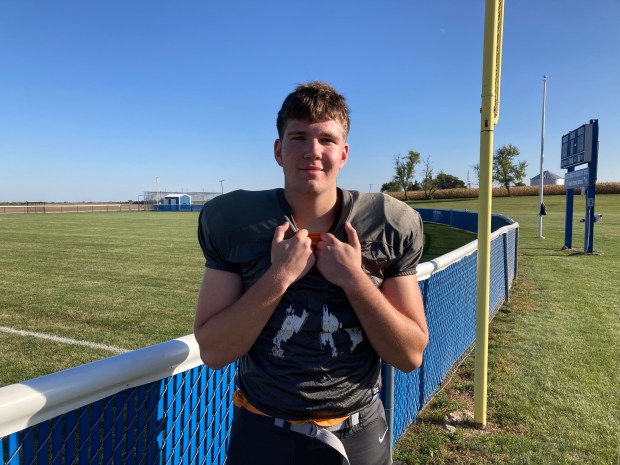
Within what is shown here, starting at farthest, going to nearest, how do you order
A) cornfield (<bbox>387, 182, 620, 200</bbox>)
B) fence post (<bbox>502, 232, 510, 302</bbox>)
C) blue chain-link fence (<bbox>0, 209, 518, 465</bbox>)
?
cornfield (<bbox>387, 182, 620, 200</bbox>)
fence post (<bbox>502, 232, 510, 302</bbox>)
blue chain-link fence (<bbox>0, 209, 518, 465</bbox>)

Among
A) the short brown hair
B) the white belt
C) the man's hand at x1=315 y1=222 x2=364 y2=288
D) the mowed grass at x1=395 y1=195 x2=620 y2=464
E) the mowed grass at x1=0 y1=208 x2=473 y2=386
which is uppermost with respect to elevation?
the short brown hair

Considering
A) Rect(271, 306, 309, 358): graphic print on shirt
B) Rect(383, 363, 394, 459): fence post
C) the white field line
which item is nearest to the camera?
Rect(271, 306, 309, 358): graphic print on shirt

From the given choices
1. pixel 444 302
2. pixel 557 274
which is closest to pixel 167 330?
pixel 444 302

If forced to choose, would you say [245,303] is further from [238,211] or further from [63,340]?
[63,340]

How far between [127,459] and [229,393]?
20.7 inches

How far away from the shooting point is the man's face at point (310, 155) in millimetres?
1465

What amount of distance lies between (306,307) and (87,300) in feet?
25.0

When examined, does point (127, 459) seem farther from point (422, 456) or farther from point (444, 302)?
point (444, 302)

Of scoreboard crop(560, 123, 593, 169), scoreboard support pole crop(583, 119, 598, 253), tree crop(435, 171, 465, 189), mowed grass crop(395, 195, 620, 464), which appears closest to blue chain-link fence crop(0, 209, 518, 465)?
mowed grass crop(395, 195, 620, 464)

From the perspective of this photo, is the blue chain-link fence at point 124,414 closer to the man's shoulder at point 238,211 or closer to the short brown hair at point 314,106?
the man's shoulder at point 238,211

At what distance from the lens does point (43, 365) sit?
4938 millimetres

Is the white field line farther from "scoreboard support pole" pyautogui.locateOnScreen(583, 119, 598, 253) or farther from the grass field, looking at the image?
"scoreboard support pole" pyautogui.locateOnScreen(583, 119, 598, 253)

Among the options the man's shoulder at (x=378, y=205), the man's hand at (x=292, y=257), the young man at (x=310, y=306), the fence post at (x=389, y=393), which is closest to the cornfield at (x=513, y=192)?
the fence post at (x=389, y=393)

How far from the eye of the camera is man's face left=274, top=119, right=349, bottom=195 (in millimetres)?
1465
